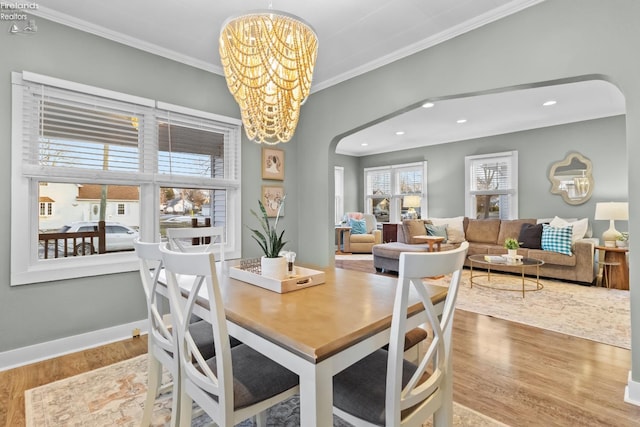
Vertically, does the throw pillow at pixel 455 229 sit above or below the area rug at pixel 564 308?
above

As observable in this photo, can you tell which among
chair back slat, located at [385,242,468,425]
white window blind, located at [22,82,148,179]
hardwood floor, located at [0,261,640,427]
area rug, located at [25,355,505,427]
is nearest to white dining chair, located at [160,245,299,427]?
chair back slat, located at [385,242,468,425]

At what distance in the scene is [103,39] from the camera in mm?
2559

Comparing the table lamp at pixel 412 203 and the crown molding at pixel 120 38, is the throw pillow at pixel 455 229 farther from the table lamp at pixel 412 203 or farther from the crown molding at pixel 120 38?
the crown molding at pixel 120 38

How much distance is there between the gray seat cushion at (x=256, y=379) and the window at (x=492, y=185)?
6.20 meters

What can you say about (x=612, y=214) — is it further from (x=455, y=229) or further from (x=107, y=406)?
(x=107, y=406)

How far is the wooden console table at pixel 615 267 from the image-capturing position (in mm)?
4195

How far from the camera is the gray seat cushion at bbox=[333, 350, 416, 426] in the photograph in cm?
106

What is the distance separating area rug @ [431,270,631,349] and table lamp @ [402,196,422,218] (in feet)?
9.42

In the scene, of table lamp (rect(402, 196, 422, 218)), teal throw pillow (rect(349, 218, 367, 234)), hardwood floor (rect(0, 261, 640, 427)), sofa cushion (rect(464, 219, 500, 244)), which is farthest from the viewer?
teal throw pillow (rect(349, 218, 367, 234))

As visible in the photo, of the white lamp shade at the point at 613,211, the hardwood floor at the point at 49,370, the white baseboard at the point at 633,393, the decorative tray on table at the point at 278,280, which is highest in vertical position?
the white lamp shade at the point at 613,211

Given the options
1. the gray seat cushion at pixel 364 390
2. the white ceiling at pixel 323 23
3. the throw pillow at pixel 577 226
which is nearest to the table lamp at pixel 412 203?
the throw pillow at pixel 577 226

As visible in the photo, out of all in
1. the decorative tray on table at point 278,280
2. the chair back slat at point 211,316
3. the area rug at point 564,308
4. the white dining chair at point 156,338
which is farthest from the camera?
the area rug at point 564,308

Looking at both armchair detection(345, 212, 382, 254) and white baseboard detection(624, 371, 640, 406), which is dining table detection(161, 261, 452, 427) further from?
armchair detection(345, 212, 382, 254)

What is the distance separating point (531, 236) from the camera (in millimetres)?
5055
